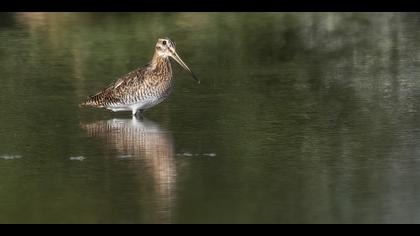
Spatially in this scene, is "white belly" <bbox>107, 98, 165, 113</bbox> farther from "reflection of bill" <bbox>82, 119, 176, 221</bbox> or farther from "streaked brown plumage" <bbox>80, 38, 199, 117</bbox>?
"reflection of bill" <bbox>82, 119, 176, 221</bbox>

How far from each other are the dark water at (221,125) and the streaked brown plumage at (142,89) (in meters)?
0.16

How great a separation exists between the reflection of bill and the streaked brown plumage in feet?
0.79

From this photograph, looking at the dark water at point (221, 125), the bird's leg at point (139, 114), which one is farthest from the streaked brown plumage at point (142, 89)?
the dark water at point (221, 125)

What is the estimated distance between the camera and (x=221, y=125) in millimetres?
14234

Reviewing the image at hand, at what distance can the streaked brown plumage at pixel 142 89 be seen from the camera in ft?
49.5

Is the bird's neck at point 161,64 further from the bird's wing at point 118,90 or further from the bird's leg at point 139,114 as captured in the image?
the bird's leg at point 139,114

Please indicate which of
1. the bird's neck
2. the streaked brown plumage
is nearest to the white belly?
the streaked brown plumage

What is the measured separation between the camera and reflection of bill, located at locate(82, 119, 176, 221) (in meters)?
11.2

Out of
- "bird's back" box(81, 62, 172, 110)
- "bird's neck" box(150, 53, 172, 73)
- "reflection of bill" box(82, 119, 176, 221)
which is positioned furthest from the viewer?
"bird's neck" box(150, 53, 172, 73)

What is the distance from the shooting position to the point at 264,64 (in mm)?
18625

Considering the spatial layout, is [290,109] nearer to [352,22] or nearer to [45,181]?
[45,181]

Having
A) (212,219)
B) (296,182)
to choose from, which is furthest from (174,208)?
(296,182)
